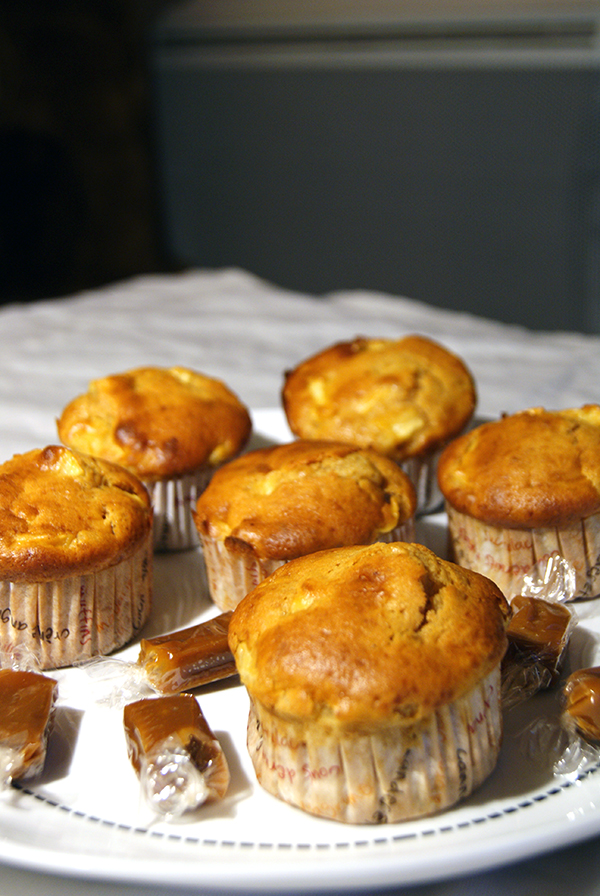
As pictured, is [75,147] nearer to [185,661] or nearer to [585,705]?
[185,661]

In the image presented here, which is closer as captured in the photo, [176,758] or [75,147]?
[176,758]

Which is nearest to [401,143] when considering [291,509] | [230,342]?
[230,342]

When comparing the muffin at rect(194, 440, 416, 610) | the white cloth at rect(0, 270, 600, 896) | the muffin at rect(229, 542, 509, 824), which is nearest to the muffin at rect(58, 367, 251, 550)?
the muffin at rect(194, 440, 416, 610)

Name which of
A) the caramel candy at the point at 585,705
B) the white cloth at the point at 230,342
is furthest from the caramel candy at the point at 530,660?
the white cloth at the point at 230,342

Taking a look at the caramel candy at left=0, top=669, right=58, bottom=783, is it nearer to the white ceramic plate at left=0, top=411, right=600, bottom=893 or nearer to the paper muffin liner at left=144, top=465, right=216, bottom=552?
the white ceramic plate at left=0, top=411, right=600, bottom=893

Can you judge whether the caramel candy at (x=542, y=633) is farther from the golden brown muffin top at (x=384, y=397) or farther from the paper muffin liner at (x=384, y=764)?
the golden brown muffin top at (x=384, y=397)

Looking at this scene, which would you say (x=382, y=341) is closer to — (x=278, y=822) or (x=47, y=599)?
(x=47, y=599)
